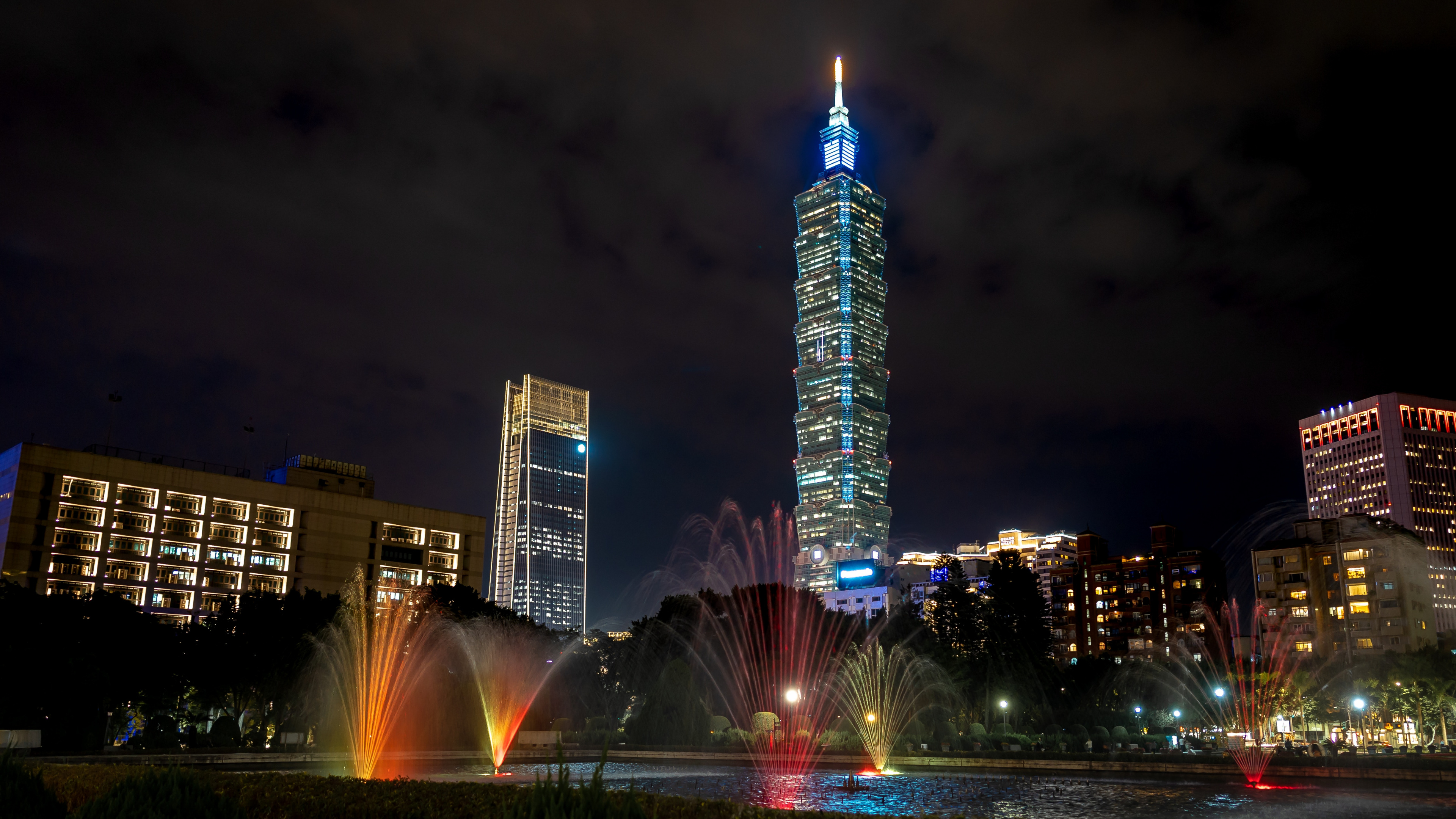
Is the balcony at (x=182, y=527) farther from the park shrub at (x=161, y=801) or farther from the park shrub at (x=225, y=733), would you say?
the park shrub at (x=161, y=801)

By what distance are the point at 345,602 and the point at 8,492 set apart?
51638mm

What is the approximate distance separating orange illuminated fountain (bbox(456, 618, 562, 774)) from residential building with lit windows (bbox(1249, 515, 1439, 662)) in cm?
10453

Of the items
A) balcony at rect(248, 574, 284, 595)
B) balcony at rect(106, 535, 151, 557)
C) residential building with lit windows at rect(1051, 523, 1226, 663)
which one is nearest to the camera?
balcony at rect(106, 535, 151, 557)

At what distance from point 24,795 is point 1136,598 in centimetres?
19625

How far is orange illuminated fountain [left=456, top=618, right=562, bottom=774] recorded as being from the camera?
190ft

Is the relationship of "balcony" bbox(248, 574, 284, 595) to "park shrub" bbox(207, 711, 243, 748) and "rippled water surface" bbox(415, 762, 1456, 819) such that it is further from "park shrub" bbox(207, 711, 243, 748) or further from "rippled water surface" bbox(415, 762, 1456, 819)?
"rippled water surface" bbox(415, 762, 1456, 819)

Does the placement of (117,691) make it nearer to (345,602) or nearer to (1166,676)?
(345,602)

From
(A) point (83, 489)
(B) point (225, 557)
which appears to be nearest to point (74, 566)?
(A) point (83, 489)

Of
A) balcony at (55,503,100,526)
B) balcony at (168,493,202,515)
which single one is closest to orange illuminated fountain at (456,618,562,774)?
balcony at (168,493,202,515)

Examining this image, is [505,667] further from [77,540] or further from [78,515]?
[78,515]

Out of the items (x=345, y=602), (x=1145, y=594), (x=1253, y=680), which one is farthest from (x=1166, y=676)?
(x=345, y=602)

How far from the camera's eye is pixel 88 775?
2077cm

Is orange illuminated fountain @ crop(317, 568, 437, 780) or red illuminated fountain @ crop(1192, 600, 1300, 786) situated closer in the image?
red illuminated fountain @ crop(1192, 600, 1300, 786)

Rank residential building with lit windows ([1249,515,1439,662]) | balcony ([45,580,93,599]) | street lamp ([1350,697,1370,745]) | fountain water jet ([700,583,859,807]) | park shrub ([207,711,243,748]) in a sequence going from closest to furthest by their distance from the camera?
park shrub ([207,711,243,748]) → fountain water jet ([700,583,859,807]) → street lamp ([1350,697,1370,745]) → balcony ([45,580,93,599]) → residential building with lit windows ([1249,515,1439,662])
